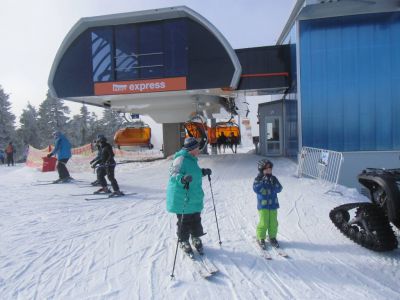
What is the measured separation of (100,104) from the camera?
1597 centimetres

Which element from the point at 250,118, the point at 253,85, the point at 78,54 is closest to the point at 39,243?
the point at 78,54

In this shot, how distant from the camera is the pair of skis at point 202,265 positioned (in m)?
3.43

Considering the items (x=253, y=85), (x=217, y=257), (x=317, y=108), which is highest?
(x=253, y=85)

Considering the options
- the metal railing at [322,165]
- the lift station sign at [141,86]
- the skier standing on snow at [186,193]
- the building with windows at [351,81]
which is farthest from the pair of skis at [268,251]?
the lift station sign at [141,86]

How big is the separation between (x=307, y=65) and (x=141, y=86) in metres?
7.06

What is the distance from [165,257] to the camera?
3.94m

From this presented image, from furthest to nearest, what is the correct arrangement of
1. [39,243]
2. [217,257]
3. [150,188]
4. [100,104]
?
[100,104]
[150,188]
[39,243]
[217,257]

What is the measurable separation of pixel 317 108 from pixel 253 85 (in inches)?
128

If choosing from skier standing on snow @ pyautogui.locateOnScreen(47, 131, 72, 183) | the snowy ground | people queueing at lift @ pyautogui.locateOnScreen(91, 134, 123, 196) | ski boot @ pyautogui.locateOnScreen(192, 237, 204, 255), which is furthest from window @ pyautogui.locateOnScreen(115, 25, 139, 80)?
ski boot @ pyautogui.locateOnScreen(192, 237, 204, 255)

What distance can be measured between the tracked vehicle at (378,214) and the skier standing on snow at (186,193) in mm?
2304

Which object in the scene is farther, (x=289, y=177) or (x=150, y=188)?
(x=289, y=177)

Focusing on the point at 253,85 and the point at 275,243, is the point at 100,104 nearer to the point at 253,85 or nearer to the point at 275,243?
the point at 253,85

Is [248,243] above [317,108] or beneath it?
beneath

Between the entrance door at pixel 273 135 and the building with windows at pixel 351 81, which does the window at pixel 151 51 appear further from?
the entrance door at pixel 273 135
